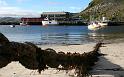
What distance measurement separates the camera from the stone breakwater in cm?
731

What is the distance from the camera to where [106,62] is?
561 inches

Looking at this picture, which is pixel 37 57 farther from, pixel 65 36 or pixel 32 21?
pixel 32 21

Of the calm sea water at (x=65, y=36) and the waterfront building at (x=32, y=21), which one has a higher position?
the calm sea water at (x=65, y=36)

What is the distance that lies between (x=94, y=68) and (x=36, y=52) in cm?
470

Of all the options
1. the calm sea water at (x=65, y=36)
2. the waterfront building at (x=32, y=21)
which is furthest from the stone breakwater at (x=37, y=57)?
the waterfront building at (x=32, y=21)

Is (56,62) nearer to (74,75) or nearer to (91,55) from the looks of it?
(74,75)

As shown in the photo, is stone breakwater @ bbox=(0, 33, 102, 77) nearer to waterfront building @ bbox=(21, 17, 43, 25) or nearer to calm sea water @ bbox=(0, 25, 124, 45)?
calm sea water @ bbox=(0, 25, 124, 45)

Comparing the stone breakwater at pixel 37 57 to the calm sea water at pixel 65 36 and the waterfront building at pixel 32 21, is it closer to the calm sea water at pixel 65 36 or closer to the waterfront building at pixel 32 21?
the calm sea water at pixel 65 36

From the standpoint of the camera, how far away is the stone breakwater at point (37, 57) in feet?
24.0

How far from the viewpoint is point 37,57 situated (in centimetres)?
816

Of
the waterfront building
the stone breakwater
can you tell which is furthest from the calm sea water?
the waterfront building

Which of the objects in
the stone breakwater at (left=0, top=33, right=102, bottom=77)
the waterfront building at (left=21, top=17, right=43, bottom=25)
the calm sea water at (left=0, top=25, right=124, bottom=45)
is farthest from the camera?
the waterfront building at (left=21, top=17, right=43, bottom=25)

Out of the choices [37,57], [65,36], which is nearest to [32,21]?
[65,36]

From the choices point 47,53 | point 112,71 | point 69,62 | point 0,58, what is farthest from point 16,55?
point 112,71
